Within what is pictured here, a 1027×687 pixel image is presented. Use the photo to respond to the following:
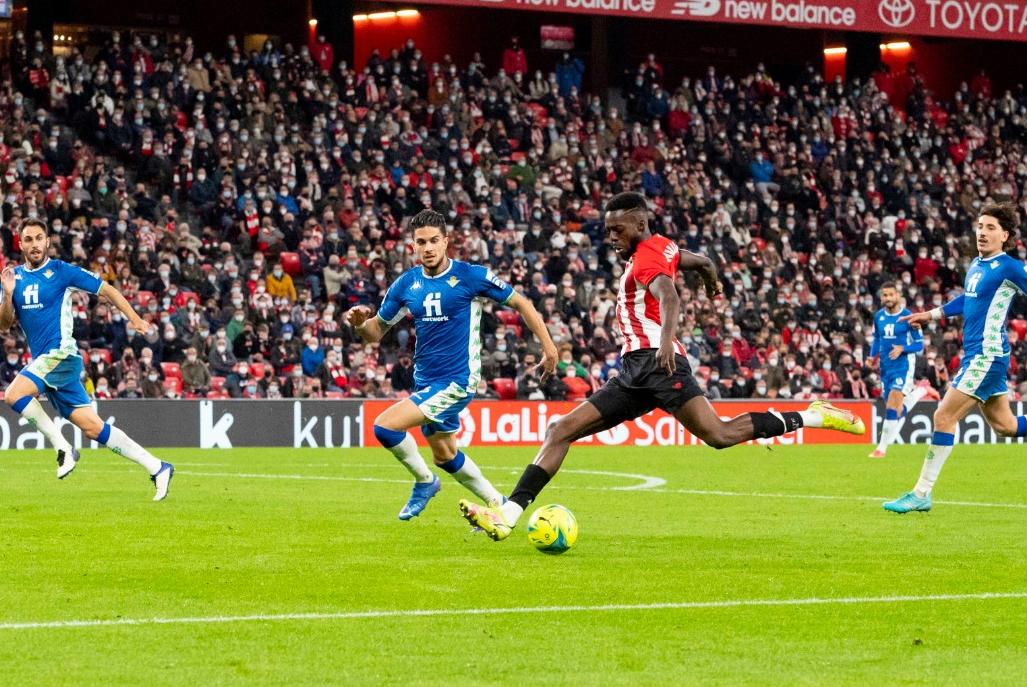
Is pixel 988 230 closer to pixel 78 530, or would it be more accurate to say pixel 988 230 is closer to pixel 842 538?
pixel 842 538

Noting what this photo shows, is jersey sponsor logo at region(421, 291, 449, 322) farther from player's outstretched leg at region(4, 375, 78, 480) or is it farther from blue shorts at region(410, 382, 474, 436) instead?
player's outstretched leg at region(4, 375, 78, 480)

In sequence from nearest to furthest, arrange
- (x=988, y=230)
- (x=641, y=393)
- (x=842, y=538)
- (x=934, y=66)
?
1. (x=641, y=393)
2. (x=842, y=538)
3. (x=988, y=230)
4. (x=934, y=66)

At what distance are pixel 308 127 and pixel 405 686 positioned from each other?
2780 cm

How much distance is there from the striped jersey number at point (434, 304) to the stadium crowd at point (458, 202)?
48.0ft

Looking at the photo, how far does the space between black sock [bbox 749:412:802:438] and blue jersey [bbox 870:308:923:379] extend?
43.8ft

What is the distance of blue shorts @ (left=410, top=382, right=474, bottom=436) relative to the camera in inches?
483

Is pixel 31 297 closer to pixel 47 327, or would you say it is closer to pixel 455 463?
pixel 47 327

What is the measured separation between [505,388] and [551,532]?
18.5m

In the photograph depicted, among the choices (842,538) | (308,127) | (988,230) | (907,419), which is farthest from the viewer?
(308,127)

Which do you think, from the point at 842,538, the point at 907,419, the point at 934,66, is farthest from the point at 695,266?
the point at 934,66

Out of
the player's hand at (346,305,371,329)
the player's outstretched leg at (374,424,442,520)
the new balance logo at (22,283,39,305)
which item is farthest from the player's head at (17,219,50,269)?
the player's hand at (346,305,371,329)

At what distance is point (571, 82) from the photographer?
39.1 meters

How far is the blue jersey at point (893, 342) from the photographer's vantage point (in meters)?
24.5

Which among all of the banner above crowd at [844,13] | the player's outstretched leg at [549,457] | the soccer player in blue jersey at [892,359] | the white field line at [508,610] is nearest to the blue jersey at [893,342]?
the soccer player in blue jersey at [892,359]
